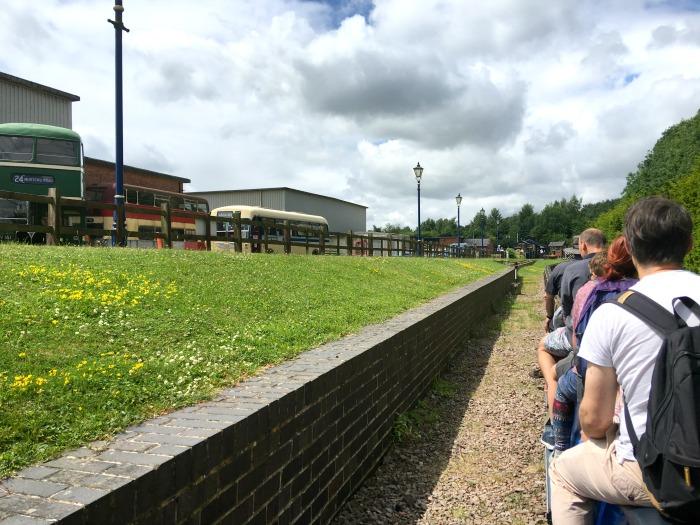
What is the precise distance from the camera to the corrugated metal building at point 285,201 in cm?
5059

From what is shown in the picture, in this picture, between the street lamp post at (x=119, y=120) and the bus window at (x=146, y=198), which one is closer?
the street lamp post at (x=119, y=120)

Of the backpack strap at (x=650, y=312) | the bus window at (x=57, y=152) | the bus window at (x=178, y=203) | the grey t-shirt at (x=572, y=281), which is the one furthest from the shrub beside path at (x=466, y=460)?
the bus window at (x=178, y=203)

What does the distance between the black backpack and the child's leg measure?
53.6 inches

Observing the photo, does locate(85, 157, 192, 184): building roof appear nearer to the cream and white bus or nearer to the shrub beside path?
the cream and white bus

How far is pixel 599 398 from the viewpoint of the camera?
2166 mm

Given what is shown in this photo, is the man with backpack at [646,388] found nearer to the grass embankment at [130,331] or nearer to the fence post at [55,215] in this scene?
the grass embankment at [130,331]

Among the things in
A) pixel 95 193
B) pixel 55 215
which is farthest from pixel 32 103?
pixel 55 215

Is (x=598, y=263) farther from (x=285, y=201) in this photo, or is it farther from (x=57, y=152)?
(x=285, y=201)

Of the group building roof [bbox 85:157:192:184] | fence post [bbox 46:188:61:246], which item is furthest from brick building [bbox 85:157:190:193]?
fence post [bbox 46:188:61:246]

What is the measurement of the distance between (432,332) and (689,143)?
64.4 metres

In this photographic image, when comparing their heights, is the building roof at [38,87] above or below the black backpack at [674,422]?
above

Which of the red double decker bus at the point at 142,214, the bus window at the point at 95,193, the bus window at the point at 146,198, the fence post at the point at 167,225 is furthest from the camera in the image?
the bus window at the point at 95,193

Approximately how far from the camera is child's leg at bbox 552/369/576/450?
325cm

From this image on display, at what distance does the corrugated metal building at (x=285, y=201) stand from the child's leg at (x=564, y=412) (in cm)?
4736
